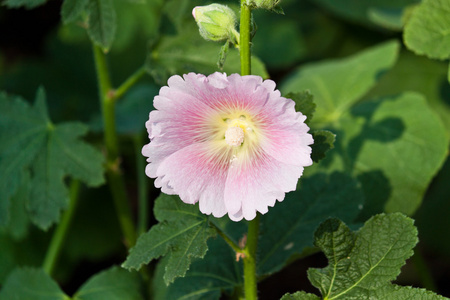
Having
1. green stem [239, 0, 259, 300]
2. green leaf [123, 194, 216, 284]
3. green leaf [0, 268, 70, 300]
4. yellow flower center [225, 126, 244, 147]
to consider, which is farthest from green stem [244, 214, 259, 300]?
green leaf [0, 268, 70, 300]

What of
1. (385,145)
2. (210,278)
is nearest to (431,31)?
(385,145)

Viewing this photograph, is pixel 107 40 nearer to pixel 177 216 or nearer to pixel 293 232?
pixel 177 216

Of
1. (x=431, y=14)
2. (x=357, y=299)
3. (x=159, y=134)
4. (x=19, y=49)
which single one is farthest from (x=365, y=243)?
(x=19, y=49)

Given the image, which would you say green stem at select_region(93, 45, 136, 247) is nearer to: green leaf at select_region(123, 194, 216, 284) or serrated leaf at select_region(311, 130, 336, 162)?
green leaf at select_region(123, 194, 216, 284)

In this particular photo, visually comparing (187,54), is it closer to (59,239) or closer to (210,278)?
(210,278)

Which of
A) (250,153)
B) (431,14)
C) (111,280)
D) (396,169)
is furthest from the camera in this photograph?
(396,169)

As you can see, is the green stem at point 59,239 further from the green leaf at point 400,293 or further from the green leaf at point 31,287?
the green leaf at point 400,293
